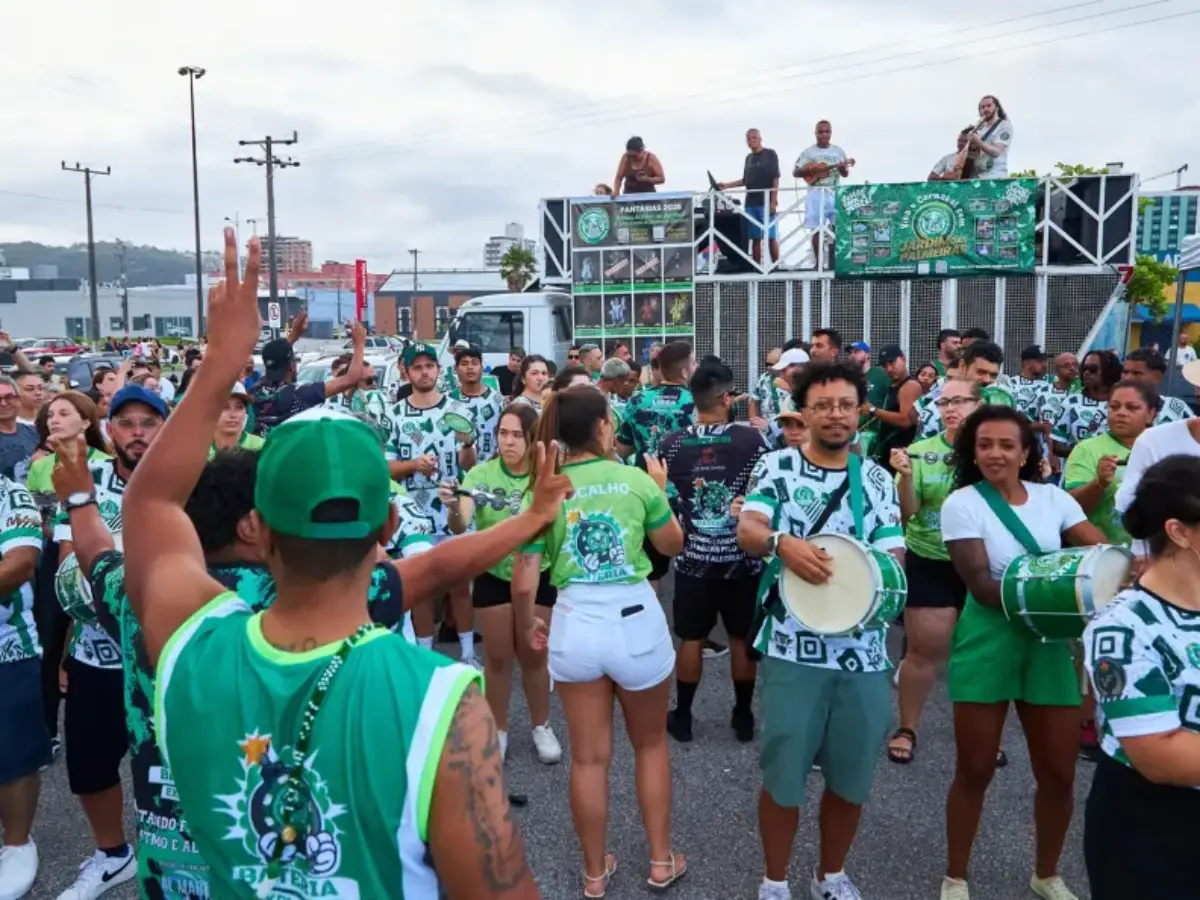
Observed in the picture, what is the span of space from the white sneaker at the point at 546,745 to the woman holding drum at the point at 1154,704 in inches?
109

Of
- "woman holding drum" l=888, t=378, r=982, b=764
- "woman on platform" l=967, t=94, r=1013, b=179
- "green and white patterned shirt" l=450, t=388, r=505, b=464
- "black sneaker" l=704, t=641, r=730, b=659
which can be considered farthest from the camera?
"woman on platform" l=967, t=94, r=1013, b=179

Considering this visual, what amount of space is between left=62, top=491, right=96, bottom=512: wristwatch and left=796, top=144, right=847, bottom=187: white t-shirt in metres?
11.1

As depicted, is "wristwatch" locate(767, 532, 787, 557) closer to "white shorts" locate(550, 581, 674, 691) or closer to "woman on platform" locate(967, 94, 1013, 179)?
"white shorts" locate(550, 581, 674, 691)

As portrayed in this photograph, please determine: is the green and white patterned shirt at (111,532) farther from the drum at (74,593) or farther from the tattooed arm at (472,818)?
the tattooed arm at (472,818)

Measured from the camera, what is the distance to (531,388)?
292 inches

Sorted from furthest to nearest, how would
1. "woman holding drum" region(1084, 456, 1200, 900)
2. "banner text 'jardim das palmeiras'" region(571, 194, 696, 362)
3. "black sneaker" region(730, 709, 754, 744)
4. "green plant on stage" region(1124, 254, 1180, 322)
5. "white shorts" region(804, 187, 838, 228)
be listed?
"green plant on stage" region(1124, 254, 1180, 322) < "banner text 'jardim das palmeiras'" region(571, 194, 696, 362) < "white shorts" region(804, 187, 838, 228) < "black sneaker" region(730, 709, 754, 744) < "woman holding drum" region(1084, 456, 1200, 900)

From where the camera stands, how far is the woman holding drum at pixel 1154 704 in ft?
6.81

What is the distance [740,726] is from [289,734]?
3864 millimetres

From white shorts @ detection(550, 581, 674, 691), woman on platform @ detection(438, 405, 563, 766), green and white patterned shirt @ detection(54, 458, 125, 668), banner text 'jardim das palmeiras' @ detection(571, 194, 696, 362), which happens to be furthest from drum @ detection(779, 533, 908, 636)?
banner text 'jardim das palmeiras' @ detection(571, 194, 696, 362)

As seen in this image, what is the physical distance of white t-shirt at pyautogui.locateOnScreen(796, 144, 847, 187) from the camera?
1208 cm

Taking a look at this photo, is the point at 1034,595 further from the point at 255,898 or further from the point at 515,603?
the point at 255,898

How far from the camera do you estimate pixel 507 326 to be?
583 inches

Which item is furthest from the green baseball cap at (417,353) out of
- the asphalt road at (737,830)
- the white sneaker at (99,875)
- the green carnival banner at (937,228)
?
the green carnival banner at (937,228)

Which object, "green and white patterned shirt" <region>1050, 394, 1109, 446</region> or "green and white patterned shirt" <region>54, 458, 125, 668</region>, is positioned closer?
"green and white patterned shirt" <region>54, 458, 125, 668</region>
